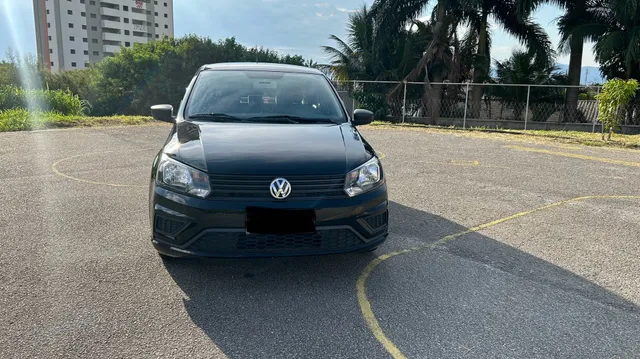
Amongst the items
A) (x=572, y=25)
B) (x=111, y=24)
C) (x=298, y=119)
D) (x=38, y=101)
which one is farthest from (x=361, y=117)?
(x=111, y=24)

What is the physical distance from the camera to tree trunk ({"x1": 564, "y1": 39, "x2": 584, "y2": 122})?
1728cm

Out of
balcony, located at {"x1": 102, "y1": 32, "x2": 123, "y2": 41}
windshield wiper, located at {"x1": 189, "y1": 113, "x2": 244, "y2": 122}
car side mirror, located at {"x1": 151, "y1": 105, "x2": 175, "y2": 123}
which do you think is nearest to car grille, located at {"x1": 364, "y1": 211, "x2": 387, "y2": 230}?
windshield wiper, located at {"x1": 189, "y1": 113, "x2": 244, "y2": 122}

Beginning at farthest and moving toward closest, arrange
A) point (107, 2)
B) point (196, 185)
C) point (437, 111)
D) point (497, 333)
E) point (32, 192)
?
point (107, 2), point (437, 111), point (32, 192), point (196, 185), point (497, 333)

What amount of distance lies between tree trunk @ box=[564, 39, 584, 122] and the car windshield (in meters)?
16.0

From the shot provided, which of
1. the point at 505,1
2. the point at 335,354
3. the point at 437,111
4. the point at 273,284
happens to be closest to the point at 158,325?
the point at 273,284

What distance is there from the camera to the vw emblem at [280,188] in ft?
9.55

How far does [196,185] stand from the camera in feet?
9.66

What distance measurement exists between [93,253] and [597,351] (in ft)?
11.7

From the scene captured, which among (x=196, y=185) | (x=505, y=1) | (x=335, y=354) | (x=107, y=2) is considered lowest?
(x=335, y=354)

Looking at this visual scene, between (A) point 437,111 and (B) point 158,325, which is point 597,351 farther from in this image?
(A) point 437,111

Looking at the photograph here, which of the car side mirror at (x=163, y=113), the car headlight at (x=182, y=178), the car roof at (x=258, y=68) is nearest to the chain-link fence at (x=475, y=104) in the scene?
the car roof at (x=258, y=68)

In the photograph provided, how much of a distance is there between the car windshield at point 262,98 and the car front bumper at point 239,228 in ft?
3.78

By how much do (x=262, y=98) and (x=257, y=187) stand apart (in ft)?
4.98

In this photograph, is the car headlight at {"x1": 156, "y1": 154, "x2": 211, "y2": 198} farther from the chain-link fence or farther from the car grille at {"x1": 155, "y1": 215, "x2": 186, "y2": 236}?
the chain-link fence
